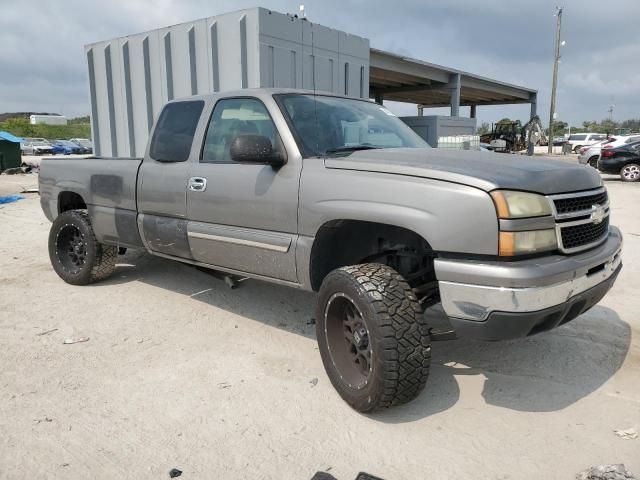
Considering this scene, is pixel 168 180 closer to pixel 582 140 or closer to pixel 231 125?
pixel 231 125

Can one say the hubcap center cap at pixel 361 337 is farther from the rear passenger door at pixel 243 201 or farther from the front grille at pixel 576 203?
the front grille at pixel 576 203

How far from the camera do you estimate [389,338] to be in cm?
277

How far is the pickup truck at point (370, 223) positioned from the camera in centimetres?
261

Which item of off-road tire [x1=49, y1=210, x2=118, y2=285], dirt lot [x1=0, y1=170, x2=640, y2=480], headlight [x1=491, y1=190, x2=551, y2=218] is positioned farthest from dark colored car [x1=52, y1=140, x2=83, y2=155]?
headlight [x1=491, y1=190, x2=551, y2=218]

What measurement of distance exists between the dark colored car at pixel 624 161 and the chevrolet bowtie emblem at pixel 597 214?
16.3m

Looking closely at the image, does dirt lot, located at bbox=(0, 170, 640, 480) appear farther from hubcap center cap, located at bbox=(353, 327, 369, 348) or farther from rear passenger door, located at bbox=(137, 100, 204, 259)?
rear passenger door, located at bbox=(137, 100, 204, 259)

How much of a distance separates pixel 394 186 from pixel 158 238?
2.39 meters

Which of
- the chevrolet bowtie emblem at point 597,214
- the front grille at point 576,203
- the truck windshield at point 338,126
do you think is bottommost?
the chevrolet bowtie emblem at point 597,214

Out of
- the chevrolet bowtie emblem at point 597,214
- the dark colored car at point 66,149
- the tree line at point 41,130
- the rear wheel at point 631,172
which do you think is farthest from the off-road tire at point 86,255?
the tree line at point 41,130

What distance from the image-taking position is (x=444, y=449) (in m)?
2.69

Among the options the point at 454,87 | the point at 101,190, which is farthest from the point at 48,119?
the point at 101,190

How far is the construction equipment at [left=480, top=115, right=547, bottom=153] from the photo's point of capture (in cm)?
3314

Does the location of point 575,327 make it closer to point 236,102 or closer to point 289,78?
point 236,102

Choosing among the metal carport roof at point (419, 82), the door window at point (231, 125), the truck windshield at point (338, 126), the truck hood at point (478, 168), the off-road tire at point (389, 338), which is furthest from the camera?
the metal carport roof at point (419, 82)
